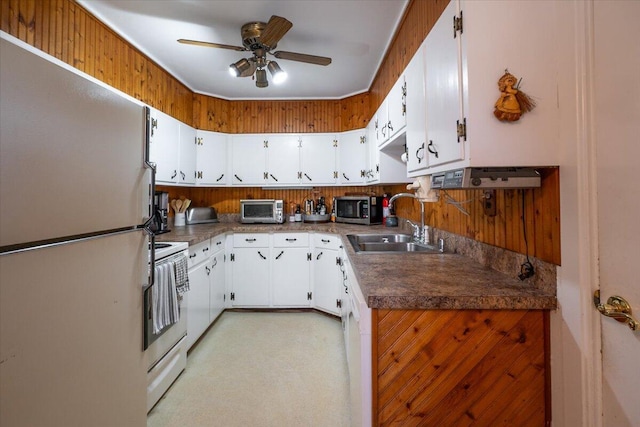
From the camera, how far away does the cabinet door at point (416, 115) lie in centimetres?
142

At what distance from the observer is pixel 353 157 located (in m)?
3.45

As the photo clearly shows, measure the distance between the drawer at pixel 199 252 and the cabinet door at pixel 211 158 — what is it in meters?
1.06

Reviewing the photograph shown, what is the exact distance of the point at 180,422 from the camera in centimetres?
166

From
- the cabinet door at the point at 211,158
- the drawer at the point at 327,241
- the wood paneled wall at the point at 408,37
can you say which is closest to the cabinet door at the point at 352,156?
the wood paneled wall at the point at 408,37

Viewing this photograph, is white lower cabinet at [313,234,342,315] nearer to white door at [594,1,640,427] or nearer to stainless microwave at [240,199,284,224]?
stainless microwave at [240,199,284,224]

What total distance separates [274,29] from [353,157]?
5.74 ft

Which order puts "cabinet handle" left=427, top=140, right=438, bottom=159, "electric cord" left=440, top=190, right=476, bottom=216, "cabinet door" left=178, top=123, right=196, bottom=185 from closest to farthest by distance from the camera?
"cabinet handle" left=427, top=140, right=438, bottom=159, "electric cord" left=440, top=190, right=476, bottom=216, "cabinet door" left=178, top=123, right=196, bottom=185

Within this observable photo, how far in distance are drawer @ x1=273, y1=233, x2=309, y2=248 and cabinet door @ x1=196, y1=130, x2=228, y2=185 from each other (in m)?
1.07

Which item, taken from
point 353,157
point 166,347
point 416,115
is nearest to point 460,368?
point 416,115

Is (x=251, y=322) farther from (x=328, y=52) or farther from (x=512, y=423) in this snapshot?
(x=328, y=52)

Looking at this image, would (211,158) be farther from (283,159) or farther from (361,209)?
(361,209)

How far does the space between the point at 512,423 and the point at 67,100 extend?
6.22ft

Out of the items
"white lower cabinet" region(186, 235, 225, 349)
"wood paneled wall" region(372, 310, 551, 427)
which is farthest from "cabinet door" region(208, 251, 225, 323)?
"wood paneled wall" region(372, 310, 551, 427)

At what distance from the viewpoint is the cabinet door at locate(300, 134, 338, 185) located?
3.58 metres
